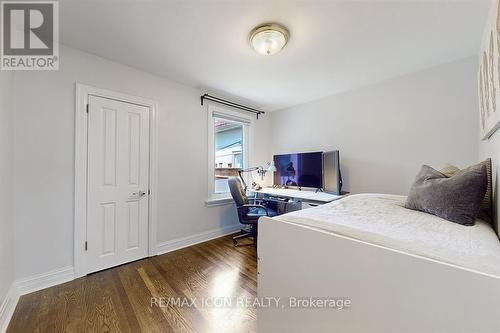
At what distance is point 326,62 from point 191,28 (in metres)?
1.47

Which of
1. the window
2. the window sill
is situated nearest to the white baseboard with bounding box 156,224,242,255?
the window sill

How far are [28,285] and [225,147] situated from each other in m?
2.86

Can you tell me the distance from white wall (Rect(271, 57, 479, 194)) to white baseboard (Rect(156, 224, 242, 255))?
2009 mm

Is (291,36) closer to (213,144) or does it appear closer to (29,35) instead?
(213,144)

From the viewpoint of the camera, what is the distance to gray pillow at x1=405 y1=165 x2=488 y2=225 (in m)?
1.05

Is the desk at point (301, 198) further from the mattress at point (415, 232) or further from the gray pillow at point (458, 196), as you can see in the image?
the gray pillow at point (458, 196)

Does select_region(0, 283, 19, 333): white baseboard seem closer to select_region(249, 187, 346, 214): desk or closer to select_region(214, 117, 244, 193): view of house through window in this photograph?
select_region(214, 117, 244, 193): view of house through window

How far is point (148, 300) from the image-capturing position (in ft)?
5.30

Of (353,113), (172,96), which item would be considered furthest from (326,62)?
(172,96)

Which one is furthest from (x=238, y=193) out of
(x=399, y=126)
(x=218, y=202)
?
(x=399, y=126)

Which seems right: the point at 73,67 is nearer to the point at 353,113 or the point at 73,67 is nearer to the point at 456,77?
the point at 353,113

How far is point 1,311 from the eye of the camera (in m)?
1.36

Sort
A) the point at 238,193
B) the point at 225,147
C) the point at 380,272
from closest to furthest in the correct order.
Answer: the point at 380,272
the point at 238,193
the point at 225,147

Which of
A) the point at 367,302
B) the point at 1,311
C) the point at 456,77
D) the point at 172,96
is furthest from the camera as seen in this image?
the point at 172,96
